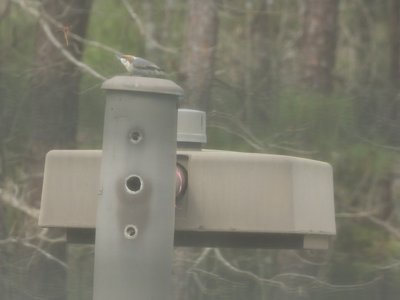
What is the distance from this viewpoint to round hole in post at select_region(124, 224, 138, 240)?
2066 millimetres

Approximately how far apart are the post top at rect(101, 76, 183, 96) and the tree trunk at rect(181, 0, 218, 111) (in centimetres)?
325

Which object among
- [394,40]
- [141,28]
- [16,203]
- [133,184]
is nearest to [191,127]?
[133,184]

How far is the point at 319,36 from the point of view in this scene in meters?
8.09

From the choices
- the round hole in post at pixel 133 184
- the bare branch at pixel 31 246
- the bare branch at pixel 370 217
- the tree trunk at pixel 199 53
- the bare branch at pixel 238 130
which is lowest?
the round hole in post at pixel 133 184

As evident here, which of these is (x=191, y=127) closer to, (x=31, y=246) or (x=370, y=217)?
(x=31, y=246)

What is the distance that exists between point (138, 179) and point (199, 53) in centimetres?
483

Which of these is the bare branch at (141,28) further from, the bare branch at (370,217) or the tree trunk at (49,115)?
the bare branch at (370,217)

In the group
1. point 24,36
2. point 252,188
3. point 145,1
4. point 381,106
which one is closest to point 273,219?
point 252,188

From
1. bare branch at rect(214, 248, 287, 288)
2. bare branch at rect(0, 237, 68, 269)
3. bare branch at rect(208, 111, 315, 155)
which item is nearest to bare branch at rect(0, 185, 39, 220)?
bare branch at rect(0, 237, 68, 269)

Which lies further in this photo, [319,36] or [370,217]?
[319,36]

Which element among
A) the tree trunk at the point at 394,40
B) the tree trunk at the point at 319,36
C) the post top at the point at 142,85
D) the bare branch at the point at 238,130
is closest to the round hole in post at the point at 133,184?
the post top at the point at 142,85

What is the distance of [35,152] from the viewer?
5.72 m

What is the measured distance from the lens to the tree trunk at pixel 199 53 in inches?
215

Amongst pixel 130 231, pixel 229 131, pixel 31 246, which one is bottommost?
pixel 130 231
